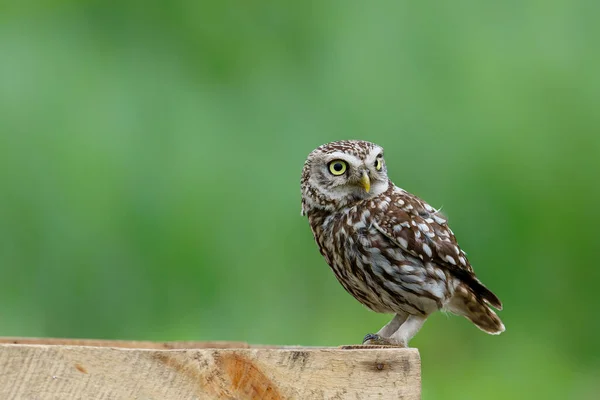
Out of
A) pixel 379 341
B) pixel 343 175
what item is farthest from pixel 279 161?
pixel 379 341

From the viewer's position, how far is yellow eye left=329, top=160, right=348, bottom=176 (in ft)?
8.98

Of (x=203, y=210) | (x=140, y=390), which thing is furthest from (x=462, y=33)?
(x=140, y=390)

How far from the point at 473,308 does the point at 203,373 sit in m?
1.45

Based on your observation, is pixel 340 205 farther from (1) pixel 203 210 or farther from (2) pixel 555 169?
(2) pixel 555 169

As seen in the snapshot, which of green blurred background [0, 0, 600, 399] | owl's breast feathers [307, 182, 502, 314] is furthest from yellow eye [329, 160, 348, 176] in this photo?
green blurred background [0, 0, 600, 399]

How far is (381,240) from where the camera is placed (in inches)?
106

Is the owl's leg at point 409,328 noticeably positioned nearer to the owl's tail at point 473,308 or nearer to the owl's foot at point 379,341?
the owl's foot at point 379,341

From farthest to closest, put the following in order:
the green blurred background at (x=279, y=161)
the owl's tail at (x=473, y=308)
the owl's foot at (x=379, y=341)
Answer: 1. the green blurred background at (x=279, y=161)
2. the owl's tail at (x=473, y=308)
3. the owl's foot at (x=379, y=341)

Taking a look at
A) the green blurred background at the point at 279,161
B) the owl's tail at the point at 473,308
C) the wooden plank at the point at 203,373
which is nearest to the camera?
the wooden plank at the point at 203,373

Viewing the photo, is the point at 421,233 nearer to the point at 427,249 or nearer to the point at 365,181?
the point at 427,249

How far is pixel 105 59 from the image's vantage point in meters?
4.21

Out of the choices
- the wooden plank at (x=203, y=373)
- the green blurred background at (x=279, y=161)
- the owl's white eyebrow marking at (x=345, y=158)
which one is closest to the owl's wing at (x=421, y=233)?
the owl's white eyebrow marking at (x=345, y=158)

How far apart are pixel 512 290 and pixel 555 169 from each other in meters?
0.64

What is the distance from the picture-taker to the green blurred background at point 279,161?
12.7 feet
